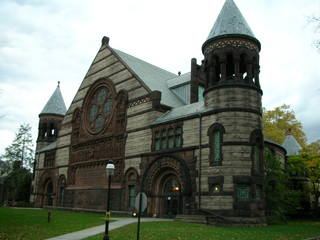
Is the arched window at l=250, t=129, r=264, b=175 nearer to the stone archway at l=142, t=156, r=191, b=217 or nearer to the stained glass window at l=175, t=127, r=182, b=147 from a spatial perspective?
the stone archway at l=142, t=156, r=191, b=217

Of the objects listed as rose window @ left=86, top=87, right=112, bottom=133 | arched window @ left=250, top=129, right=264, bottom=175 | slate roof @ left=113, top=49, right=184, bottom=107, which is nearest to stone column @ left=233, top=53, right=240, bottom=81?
arched window @ left=250, top=129, right=264, bottom=175

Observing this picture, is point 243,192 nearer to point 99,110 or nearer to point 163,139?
point 163,139

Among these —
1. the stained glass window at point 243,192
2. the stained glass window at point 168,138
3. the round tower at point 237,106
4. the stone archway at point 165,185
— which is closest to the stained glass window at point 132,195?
the stone archway at point 165,185

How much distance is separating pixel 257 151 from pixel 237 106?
13.2 ft

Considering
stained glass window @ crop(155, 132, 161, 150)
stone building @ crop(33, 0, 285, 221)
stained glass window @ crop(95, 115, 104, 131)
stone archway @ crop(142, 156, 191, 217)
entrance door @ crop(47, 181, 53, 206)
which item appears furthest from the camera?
entrance door @ crop(47, 181, 53, 206)

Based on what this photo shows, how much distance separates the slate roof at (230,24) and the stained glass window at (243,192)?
13.1 m

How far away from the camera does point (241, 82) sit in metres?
29.8

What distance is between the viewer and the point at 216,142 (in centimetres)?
2908

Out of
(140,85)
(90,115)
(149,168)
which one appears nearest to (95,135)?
(90,115)

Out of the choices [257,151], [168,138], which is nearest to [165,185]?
[168,138]

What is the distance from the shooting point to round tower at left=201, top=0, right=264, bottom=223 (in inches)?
1078

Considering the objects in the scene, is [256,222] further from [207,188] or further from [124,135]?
[124,135]

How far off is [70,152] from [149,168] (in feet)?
58.1

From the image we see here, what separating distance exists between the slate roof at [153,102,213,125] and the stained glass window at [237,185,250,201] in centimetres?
695
